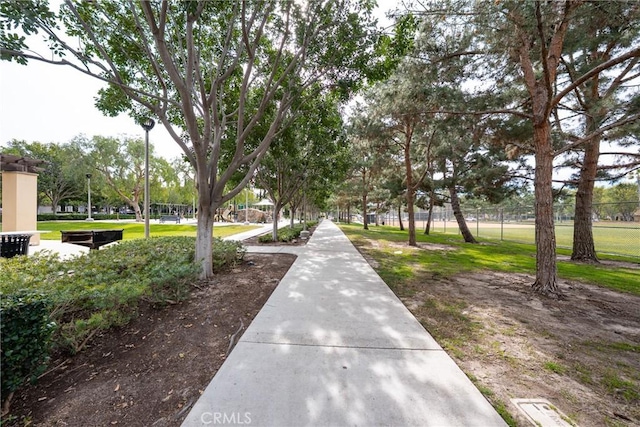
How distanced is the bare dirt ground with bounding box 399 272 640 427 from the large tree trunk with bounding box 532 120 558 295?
0.37 meters

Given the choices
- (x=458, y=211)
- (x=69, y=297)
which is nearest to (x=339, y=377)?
(x=69, y=297)

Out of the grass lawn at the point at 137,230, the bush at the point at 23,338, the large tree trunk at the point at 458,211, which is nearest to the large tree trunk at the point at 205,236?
the bush at the point at 23,338

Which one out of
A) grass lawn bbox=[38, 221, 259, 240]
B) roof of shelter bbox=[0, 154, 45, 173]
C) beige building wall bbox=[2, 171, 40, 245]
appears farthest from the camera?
grass lawn bbox=[38, 221, 259, 240]

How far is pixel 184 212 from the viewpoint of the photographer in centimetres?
7019

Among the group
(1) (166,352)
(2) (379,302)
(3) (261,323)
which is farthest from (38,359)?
(2) (379,302)

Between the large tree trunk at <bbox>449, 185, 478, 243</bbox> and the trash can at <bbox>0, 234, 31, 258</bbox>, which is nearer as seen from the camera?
the trash can at <bbox>0, 234, 31, 258</bbox>

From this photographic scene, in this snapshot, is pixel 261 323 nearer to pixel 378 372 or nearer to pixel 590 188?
pixel 378 372

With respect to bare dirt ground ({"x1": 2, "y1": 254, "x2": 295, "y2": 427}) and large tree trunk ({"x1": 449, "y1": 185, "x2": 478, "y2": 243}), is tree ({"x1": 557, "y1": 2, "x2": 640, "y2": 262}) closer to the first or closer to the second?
large tree trunk ({"x1": 449, "y1": 185, "x2": 478, "y2": 243})

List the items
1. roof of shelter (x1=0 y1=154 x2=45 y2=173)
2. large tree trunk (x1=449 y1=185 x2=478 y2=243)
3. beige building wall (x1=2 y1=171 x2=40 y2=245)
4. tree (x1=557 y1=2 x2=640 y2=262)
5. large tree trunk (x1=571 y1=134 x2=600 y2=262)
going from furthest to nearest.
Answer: large tree trunk (x1=449 y1=185 x2=478 y2=243), beige building wall (x1=2 y1=171 x2=40 y2=245), roof of shelter (x1=0 y1=154 x2=45 y2=173), large tree trunk (x1=571 y1=134 x2=600 y2=262), tree (x1=557 y1=2 x2=640 y2=262)

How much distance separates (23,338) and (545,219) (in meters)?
7.53

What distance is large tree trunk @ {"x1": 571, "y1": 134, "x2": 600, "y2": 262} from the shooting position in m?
8.48

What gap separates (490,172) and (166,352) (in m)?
11.8

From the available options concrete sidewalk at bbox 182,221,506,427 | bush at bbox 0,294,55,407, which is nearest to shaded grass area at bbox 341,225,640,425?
concrete sidewalk at bbox 182,221,506,427

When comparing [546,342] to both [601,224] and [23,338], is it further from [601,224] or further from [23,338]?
[601,224]
